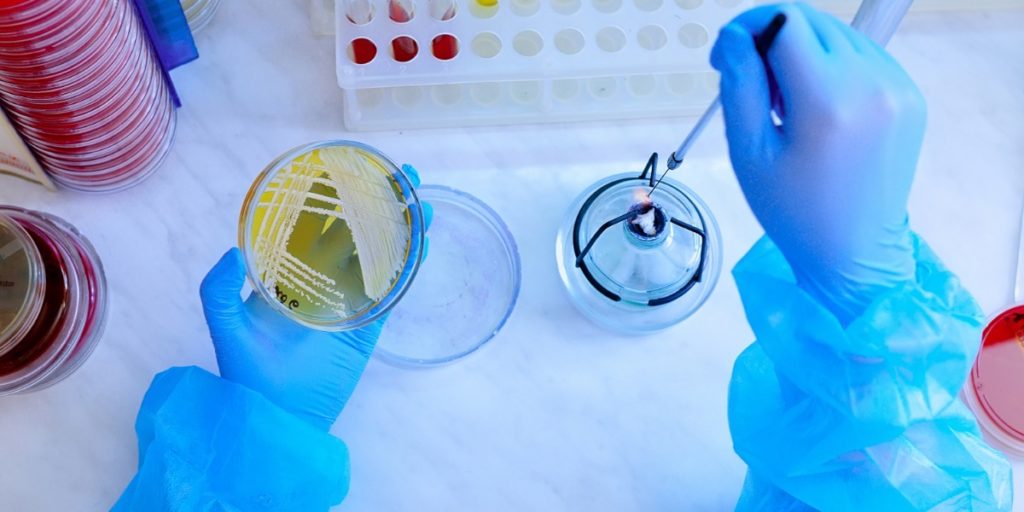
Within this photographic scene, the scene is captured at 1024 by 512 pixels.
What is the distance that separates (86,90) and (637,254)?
26.4 inches

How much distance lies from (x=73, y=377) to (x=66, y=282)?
0.47ft

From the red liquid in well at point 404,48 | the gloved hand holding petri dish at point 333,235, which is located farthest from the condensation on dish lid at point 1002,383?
the red liquid in well at point 404,48

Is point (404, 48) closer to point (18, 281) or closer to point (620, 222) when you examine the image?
point (620, 222)

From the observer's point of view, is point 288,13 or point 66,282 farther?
point 288,13

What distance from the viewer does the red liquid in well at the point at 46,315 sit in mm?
911

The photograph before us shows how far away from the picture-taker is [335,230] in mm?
925

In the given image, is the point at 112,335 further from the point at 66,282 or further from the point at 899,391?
the point at 899,391

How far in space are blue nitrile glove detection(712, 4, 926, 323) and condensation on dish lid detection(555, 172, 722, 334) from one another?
250mm

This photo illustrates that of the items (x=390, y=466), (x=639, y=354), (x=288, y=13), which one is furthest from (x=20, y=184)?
(x=639, y=354)

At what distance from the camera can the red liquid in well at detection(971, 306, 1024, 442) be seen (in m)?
1.04

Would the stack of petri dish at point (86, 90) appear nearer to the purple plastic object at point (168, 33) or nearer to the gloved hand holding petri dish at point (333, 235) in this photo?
the purple plastic object at point (168, 33)

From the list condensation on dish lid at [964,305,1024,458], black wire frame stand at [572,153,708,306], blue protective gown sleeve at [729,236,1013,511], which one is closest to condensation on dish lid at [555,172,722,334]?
black wire frame stand at [572,153,708,306]

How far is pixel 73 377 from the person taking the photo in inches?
39.7

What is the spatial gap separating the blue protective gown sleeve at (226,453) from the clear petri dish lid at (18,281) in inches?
6.3
